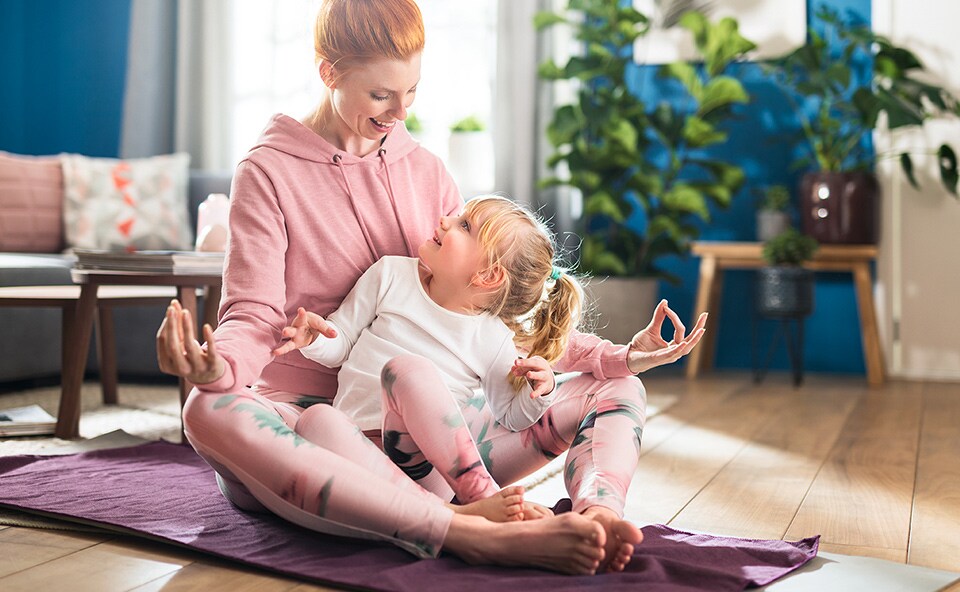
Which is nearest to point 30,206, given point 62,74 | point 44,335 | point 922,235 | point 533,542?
point 44,335

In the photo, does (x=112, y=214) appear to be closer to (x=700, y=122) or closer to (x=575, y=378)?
(x=700, y=122)

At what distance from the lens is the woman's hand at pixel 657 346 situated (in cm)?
151

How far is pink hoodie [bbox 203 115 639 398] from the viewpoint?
1.52 metres

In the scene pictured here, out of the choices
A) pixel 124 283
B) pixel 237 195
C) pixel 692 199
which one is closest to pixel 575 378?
pixel 237 195

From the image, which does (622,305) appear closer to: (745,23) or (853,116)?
(853,116)

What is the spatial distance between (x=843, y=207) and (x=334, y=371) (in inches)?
102

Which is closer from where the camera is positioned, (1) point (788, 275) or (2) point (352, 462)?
(2) point (352, 462)

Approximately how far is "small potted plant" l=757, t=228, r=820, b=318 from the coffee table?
2.03 meters

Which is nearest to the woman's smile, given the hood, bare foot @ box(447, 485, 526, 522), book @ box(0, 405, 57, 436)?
the hood

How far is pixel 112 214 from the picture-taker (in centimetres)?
391

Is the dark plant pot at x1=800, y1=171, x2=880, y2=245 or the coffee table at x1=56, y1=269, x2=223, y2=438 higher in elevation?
the dark plant pot at x1=800, y1=171, x2=880, y2=245

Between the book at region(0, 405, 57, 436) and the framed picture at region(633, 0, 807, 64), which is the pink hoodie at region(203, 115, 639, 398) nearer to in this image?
the book at region(0, 405, 57, 436)

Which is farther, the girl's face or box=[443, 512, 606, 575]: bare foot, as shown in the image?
the girl's face

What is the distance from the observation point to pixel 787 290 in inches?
143
